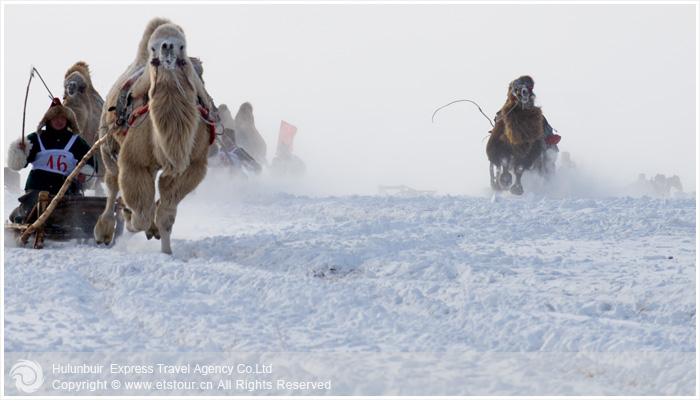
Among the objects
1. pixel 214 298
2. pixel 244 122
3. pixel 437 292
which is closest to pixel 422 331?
pixel 437 292

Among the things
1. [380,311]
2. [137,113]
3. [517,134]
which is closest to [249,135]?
[517,134]

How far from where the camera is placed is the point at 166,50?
7652 mm

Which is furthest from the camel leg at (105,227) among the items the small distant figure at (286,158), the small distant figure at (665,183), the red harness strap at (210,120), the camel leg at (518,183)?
the small distant figure at (286,158)

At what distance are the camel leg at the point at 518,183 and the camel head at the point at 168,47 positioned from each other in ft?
33.1

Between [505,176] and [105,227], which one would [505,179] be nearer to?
[505,176]

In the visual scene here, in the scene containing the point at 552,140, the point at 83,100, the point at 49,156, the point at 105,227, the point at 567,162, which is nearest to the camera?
the point at 105,227

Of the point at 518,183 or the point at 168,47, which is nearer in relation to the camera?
the point at 168,47

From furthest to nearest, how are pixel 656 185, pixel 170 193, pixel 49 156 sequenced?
pixel 656 185, pixel 49 156, pixel 170 193

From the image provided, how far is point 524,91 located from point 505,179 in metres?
1.93

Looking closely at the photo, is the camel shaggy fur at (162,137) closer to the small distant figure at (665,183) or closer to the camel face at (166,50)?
the camel face at (166,50)

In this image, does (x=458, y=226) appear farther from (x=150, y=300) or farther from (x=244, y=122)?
(x=244, y=122)

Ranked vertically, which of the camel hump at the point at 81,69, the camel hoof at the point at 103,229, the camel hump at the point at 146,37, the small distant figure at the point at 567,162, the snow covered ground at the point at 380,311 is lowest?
the snow covered ground at the point at 380,311

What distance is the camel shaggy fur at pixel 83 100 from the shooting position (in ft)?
45.5

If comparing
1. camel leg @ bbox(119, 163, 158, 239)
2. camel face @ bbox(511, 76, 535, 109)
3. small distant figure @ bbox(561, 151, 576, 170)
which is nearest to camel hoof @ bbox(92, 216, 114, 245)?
camel leg @ bbox(119, 163, 158, 239)
